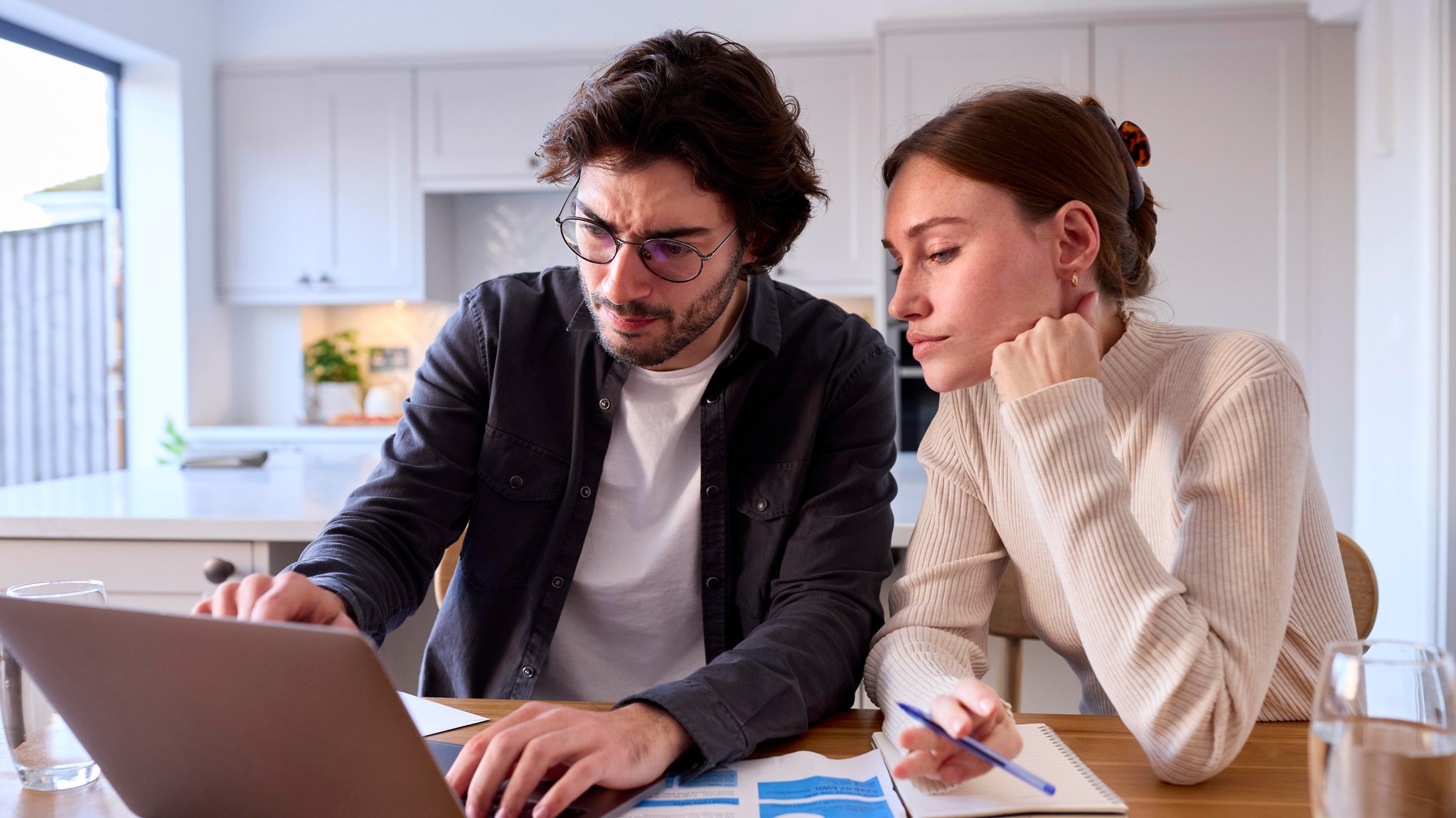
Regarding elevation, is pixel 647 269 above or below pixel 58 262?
below

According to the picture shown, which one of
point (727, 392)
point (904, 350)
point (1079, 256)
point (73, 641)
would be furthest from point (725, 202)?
point (904, 350)

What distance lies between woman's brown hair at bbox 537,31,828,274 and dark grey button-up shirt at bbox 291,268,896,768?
13cm

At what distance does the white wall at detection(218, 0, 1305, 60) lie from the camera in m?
4.40

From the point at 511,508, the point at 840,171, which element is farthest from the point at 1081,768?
the point at 840,171

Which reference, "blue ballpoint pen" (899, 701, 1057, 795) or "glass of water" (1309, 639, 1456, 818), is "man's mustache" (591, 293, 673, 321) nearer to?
"blue ballpoint pen" (899, 701, 1057, 795)

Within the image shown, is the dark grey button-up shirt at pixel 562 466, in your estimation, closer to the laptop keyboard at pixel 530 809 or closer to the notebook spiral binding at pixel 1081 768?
the notebook spiral binding at pixel 1081 768

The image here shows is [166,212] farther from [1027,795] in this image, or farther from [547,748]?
[1027,795]

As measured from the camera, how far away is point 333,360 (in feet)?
15.6

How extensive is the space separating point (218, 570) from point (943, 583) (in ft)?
4.13

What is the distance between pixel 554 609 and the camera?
1343 mm

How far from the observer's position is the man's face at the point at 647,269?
1213 mm

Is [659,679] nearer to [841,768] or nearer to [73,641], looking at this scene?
[841,768]

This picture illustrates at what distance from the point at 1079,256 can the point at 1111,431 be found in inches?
7.7

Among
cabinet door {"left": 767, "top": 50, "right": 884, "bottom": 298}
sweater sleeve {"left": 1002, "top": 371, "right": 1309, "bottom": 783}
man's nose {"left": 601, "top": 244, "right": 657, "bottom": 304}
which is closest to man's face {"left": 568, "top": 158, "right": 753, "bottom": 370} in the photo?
man's nose {"left": 601, "top": 244, "right": 657, "bottom": 304}
